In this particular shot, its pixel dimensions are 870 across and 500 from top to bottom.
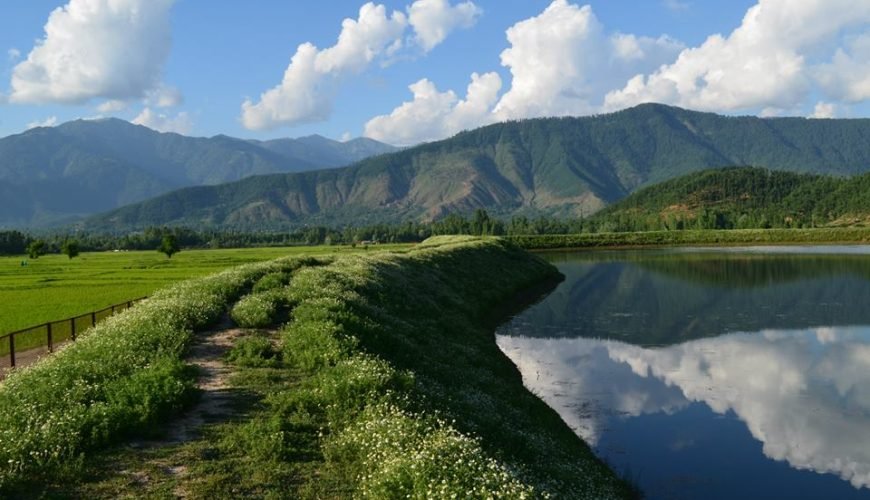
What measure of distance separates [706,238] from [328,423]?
198964mm

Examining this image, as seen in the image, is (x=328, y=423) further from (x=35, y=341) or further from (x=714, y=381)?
(x=714, y=381)

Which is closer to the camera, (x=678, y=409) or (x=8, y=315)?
(x=678, y=409)

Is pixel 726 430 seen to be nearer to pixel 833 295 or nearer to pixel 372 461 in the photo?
pixel 372 461

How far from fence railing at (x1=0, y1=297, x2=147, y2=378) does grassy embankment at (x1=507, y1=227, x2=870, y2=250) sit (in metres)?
147

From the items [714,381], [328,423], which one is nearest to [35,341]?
[328,423]

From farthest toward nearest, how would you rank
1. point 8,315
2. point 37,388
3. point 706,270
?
point 706,270 → point 8,315 → point 37,388

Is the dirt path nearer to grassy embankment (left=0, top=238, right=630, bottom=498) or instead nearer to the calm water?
grassy embankment (left=0, top=238, right=630, bottom=498)

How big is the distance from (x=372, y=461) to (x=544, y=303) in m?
63.5

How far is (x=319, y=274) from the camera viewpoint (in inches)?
1688

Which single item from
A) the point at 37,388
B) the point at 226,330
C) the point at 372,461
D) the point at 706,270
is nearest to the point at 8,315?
the point at 226,330

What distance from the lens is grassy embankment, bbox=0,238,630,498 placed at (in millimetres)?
13023

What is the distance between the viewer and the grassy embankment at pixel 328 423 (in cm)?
1302

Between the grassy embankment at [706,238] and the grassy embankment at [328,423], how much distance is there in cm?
15444

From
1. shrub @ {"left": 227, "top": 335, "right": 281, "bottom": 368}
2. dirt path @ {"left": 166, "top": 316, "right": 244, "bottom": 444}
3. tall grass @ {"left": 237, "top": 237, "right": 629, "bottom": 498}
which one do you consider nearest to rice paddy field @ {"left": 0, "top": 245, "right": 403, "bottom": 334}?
tall grass @ {"left": 237, "top": 237, "right": 629, "bottom": 498}
